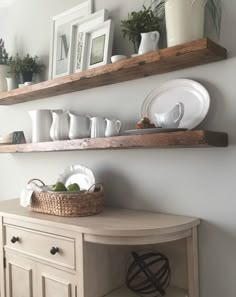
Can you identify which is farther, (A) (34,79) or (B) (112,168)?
(A) (34,79)

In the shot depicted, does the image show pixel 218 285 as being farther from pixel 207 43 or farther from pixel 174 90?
pixel 207 43

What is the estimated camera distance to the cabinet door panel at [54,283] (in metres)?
1.42

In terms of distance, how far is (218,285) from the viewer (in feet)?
4.72

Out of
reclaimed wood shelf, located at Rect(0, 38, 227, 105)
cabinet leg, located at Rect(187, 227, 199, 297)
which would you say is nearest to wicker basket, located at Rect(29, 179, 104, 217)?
cabinet leg, located at Rect(187, 227, 199, 297)

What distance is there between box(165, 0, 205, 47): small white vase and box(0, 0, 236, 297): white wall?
0.13 metres

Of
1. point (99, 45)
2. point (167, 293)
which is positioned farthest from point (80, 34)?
point (167, 293)

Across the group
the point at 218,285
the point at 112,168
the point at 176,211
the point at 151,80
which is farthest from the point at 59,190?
the point at 218,285

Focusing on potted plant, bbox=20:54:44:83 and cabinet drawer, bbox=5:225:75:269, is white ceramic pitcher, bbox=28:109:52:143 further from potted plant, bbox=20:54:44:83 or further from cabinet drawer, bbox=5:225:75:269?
cabinet drawer, bbox=5:225:75:269

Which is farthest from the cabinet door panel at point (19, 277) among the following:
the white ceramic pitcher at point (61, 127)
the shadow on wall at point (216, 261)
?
the shadow on wall at point (216, 261)

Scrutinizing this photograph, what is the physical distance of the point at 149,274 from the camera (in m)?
1.58

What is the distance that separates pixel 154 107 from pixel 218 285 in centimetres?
90

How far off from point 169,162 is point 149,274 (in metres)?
0.57

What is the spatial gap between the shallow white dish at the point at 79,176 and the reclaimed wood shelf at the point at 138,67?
49cm

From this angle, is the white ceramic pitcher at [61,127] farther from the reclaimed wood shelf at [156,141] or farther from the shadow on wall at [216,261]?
the shadow on wall at [216,261]
